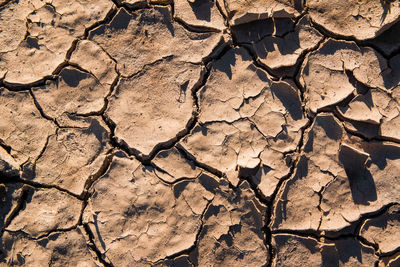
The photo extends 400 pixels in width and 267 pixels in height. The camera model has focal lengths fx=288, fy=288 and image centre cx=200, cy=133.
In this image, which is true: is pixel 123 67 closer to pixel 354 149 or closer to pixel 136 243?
pixel 136 243

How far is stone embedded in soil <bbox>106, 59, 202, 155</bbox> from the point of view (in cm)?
219

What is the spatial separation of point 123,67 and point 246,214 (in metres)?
1.46

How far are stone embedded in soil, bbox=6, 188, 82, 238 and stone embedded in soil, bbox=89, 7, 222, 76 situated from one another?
1059mm

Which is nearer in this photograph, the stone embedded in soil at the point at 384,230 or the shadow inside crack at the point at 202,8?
the stone embedded in soil at the point at 384,230

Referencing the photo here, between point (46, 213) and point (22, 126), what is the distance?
690 millimetres

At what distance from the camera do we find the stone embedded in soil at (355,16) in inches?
85.4

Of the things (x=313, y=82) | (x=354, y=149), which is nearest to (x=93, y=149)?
(x=313, y=82)

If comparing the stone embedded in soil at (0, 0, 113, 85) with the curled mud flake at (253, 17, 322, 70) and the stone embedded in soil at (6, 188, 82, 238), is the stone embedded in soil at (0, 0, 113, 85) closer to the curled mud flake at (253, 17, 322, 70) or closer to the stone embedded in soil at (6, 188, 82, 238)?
the stone embedded in soil at (6, 188, 82, 238)

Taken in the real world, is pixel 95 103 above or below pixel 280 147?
above

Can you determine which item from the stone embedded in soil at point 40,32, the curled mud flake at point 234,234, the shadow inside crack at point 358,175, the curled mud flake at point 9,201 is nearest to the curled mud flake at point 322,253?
the curled mud flake at point 234,234

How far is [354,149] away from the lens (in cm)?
212

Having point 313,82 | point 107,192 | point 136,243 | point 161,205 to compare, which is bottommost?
point 136,243

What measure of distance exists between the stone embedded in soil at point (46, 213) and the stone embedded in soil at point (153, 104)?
0.62m

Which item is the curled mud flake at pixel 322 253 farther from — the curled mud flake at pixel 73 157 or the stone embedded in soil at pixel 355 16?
the stone embedded in soil at pixel 355 16
